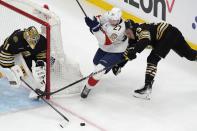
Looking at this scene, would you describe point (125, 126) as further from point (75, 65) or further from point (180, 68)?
point (180, 68)

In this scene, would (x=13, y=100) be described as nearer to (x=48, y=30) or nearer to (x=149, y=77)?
(x=48, y=30)

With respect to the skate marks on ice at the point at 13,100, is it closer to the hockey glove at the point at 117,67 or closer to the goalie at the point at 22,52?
the goalie at the point at 22,52

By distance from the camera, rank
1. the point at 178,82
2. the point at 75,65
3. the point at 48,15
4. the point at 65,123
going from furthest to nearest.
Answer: the point at 178,82, the point at 75,65, the point at 48,15, the point at 65,123

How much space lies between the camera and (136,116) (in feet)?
11.4

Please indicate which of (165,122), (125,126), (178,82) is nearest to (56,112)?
(125,126)

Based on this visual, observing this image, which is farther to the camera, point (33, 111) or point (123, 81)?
point (123, 81)

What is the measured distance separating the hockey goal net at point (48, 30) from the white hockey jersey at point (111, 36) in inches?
11.1

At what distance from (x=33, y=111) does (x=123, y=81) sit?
905 millimetres

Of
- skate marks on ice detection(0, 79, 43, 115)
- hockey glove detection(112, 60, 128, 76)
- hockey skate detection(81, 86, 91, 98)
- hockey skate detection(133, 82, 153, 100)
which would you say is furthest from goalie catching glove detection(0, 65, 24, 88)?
hockey skate detection(133, 82, 153, 100)

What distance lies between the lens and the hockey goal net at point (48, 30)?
3.51 meters

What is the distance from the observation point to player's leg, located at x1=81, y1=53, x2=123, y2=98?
3.62m

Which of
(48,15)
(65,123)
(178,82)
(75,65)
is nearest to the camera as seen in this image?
(65,123)

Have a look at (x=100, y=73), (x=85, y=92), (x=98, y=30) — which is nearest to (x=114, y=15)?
(x=98, y=30)

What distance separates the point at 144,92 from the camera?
3707mm
